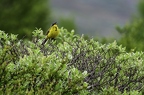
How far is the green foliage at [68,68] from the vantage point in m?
5.71

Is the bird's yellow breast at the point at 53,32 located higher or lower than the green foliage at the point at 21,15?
lower

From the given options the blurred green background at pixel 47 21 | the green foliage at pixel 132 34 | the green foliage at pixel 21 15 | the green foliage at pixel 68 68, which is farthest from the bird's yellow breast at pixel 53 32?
the green foliage at pixel 21 15

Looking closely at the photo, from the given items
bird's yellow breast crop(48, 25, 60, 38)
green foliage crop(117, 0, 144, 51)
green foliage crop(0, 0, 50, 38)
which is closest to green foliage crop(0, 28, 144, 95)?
bird's yellow breast crop(48, 25, 60, 38)

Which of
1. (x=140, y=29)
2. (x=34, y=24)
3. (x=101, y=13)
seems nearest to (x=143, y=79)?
(x=140, y=29)

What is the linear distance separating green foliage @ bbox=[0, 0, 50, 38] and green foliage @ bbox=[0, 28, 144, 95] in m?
20.4

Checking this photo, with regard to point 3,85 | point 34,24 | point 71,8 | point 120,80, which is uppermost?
point 71,8

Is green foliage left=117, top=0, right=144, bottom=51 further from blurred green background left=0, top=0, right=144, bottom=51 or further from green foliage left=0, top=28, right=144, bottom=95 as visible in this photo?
green foliage left=0, top=28, right=144, bottom=95

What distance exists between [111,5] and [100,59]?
165271mm

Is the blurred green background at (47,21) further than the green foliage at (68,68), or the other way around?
the blurred green background at (47,21)

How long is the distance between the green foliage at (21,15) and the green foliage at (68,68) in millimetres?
20357

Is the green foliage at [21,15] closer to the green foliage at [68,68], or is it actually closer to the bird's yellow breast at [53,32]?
the bird's yellow breast at [53,32]

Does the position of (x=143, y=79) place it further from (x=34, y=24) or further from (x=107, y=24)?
(x=107, y=24)

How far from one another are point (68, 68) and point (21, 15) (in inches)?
938

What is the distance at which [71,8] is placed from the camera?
524 ft
